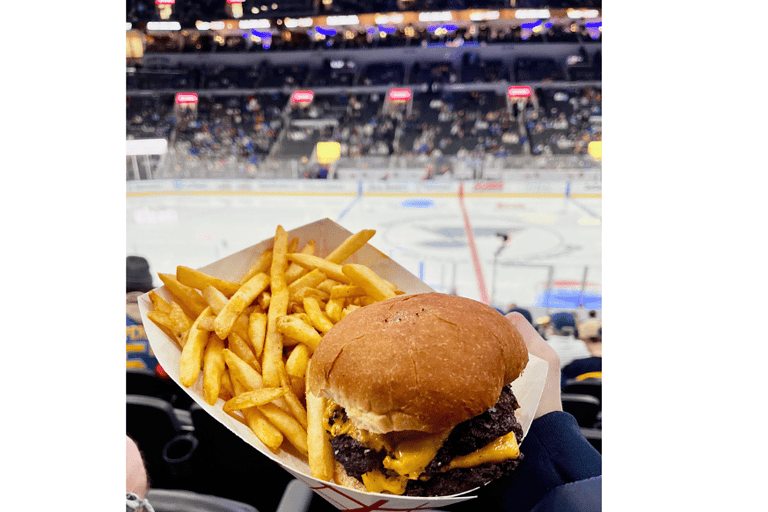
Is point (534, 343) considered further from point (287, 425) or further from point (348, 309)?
point (287, 425)

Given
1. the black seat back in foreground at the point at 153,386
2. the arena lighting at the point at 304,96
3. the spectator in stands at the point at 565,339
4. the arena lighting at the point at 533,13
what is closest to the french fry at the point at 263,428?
the black seat back in foreground at the point at 153,386

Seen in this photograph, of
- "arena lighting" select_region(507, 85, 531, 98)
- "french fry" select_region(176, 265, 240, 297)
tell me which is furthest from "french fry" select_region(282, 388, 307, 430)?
"arena lighting" select_region(507, 85, 531, 98)

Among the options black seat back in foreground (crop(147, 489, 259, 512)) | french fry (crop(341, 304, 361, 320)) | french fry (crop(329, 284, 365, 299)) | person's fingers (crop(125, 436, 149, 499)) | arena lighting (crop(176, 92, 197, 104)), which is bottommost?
black seat back in foreground (crop(147, 489, 259, 512))

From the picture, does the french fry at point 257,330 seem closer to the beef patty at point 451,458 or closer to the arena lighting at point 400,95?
the beef patty at point 451,458

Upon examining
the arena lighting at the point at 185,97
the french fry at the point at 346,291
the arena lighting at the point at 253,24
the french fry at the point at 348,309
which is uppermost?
the arena lighting at the point at 253,24

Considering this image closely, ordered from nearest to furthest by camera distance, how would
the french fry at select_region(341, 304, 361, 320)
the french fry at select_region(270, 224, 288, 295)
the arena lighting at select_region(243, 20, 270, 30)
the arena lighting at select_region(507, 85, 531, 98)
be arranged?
the french fry at select_region(341, 304, 361, 320) < the french fry at select_region(270, 224, 288, 295) < the arena lighting at select_region(243, 20, 270, 30) < the arena lighting at select_region(507, 85, 531, 98)

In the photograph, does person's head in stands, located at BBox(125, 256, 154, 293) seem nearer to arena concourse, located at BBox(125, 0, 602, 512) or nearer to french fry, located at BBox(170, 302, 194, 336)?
arena concourse, located at BBox(125, 0, 602, 512)

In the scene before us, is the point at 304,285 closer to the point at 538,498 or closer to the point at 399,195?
the point at 538,498

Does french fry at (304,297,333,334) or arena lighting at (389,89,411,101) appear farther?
arena lighting at (389,89,411,101)
